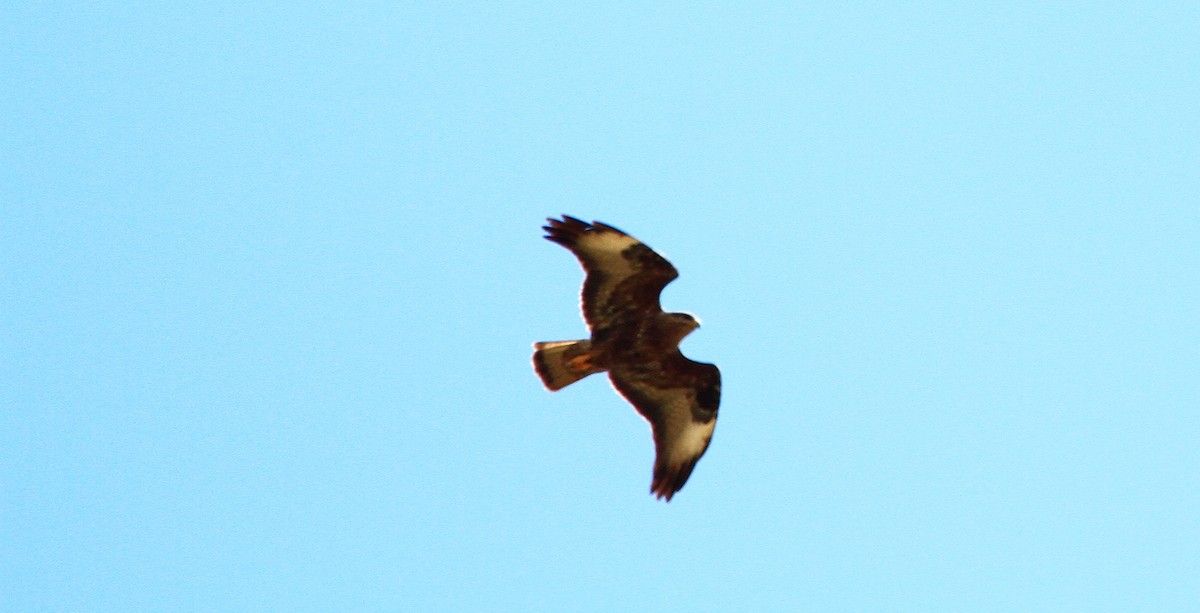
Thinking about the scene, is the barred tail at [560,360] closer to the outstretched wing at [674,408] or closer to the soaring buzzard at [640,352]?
the soaring buzzard at [640,352]

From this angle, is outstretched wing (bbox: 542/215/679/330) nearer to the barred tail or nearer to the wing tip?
the barred tail

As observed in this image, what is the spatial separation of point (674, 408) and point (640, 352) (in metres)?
0.72

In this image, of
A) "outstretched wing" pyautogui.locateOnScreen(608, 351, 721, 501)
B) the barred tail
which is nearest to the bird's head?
"outstretched wing" pyautogui.locateOnScreen(608, 351, 721, 501)

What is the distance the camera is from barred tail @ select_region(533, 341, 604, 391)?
11.9 m

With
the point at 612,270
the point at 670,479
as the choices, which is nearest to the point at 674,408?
the point at 670,479

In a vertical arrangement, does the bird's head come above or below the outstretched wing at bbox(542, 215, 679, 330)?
below

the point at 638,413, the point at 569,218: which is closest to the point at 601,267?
the point at 569,218

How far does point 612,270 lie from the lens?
11.8m

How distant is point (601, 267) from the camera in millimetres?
11781

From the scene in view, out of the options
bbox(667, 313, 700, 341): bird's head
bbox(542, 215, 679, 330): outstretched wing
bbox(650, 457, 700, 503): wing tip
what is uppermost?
bbox(542, 215, 679, 330): outstretched wing

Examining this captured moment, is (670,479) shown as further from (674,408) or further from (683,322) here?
(683,322)

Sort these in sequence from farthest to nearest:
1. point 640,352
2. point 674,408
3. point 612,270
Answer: point 674,408 < point 640,352 < point 612,270

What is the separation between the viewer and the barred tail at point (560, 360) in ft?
38.9

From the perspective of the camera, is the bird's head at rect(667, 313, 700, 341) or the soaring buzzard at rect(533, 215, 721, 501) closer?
the soaring buzzard at rect(533, 215, 721, 501)
